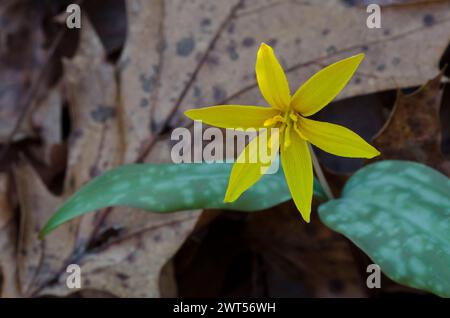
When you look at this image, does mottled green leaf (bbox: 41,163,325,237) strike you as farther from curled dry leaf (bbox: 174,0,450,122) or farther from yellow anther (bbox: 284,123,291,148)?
curled dry leaf (bbox: 174,0,450,122)

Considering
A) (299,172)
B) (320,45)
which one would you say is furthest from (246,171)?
(320,45)

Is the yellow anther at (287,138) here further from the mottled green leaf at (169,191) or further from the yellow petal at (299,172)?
the mottled green leaf at (169,191)

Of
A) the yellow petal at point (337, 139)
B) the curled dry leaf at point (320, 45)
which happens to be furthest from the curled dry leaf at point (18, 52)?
the yellow petal at point (337, 139)

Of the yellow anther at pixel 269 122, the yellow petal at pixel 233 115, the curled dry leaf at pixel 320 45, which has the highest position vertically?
the curled dry leaf at pixel 320 45

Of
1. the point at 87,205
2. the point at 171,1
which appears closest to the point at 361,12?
the point at 171,1

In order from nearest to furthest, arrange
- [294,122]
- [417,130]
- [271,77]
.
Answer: [271,77]
[294,122]
[417,130]

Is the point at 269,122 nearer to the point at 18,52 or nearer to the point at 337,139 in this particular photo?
the point at 337,139

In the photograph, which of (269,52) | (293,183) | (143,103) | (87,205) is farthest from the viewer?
(143,103)

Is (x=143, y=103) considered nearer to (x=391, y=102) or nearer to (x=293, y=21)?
(x=293, y=21)
